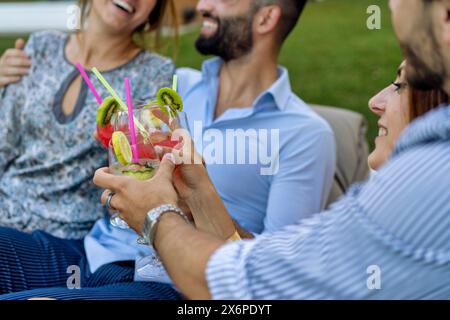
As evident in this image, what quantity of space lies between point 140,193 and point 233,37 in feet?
3.81

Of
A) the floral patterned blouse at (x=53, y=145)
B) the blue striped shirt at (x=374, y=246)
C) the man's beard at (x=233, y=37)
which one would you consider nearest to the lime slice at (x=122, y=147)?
the blue striped shirt at (x=374, y=246)

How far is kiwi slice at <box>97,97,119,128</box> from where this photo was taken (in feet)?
5.81

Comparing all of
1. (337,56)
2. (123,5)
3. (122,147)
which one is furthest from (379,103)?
(337,56)

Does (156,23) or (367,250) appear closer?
(367,250)

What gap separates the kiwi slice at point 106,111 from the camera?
177cm

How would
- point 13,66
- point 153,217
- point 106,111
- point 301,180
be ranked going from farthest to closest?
point 13,66 → point 301,180 → point 106,111 → point 153,217

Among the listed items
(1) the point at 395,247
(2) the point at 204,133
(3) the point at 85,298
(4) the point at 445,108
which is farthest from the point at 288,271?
(2) the point at 204,133

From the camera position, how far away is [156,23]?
2660mm

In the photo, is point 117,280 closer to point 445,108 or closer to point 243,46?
point 243,46

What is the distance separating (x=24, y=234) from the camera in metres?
2.31

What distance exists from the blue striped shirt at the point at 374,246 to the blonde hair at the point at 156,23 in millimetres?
1486

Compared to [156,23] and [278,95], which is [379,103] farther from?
[156,23]

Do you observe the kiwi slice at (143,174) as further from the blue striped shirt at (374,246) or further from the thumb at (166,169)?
the blue striped shirt at (374,246)

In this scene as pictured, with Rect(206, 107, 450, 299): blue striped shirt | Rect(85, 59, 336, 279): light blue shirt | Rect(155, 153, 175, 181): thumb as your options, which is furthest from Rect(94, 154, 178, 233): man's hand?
Rect(85, 59, 336, 279): light blue shirt
